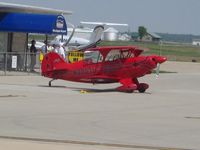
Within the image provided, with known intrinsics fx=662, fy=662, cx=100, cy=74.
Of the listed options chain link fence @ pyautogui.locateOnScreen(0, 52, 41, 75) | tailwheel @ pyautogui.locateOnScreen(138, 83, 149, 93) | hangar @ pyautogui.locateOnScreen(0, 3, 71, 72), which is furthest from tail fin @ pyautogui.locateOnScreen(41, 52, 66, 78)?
hangar @ pyautogui.locateOnScreen(0, 3, 71, 72)

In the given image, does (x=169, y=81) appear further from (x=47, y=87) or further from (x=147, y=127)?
(x=147, y=127)

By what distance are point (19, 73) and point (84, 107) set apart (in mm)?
17380

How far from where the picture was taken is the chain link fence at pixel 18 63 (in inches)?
1448

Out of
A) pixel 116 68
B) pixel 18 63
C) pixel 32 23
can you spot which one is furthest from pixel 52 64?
pixel 32 23

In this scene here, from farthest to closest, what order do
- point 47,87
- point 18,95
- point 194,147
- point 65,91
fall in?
point 47,87
point 65,91
point 18,95
point 194,147

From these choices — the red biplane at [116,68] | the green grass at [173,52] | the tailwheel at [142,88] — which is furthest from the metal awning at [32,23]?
the green grass at [173,52]

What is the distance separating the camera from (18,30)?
38312 mm

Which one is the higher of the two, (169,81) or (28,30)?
(28,30)

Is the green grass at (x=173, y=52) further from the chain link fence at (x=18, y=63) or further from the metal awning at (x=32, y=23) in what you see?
the chain link fence at (x=18, y=63)

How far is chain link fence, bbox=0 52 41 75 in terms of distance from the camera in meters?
36.8

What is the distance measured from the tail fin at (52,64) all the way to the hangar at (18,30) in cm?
815

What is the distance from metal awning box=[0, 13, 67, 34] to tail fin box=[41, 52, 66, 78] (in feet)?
32.2

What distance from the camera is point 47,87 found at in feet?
92.2

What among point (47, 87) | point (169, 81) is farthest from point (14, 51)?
point (47, 87)
